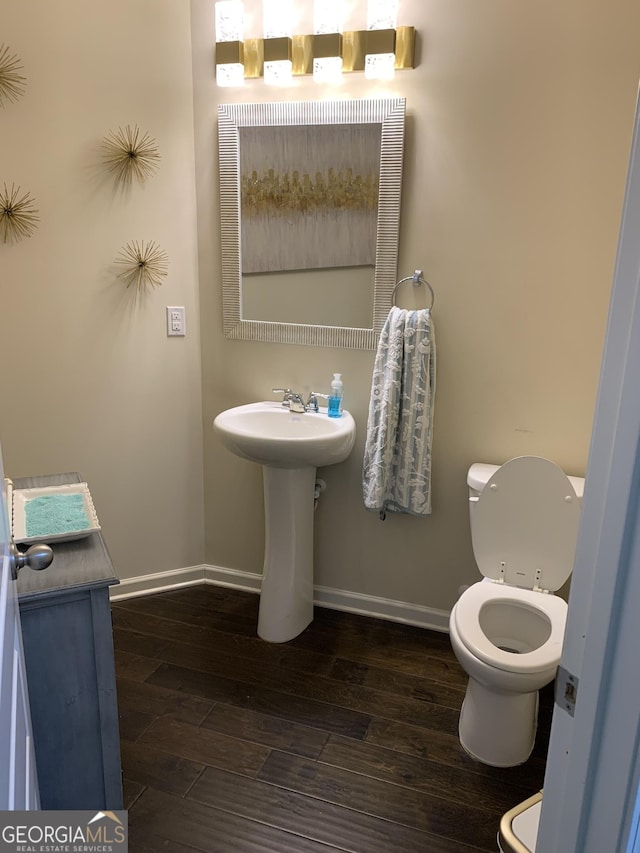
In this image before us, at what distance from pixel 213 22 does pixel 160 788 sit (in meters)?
2.55

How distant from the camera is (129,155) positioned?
7.89 ft

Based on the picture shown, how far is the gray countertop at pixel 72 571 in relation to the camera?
1.43 metres

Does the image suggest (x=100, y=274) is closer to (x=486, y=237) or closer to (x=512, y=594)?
(x=486, y=237)

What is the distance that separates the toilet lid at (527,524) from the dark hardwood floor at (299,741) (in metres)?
0.48

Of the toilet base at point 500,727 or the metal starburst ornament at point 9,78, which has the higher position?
the metal starburst ornament at point 9,78

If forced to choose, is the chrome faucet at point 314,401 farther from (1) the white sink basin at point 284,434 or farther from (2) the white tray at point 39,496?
(2) the white tray at point 39,496

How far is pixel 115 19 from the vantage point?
90.4 inches

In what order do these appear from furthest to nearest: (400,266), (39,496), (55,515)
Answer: (400,266) < (39,496) < (55,515)

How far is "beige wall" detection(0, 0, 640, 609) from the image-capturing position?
209 centimetres

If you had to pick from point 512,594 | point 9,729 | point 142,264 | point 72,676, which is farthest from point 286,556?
point 9,729

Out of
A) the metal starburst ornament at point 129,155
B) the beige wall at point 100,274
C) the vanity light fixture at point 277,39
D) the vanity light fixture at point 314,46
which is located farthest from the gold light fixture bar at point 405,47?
the metal starburst ornament at point 129,155

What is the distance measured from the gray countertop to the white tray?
3 cm

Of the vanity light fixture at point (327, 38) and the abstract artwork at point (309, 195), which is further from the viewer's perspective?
the abstract artwork at point (309, 195)

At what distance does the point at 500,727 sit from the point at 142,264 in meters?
2.04
